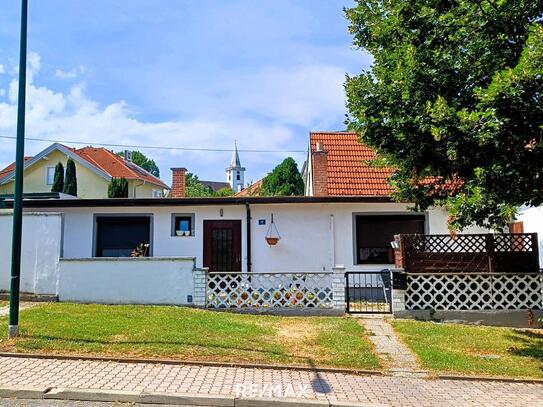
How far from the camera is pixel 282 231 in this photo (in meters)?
13.9

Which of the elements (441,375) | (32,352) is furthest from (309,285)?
(32,352)

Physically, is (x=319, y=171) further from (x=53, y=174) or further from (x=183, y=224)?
(x=53, y=174)

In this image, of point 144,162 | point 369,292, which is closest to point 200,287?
point 369,292

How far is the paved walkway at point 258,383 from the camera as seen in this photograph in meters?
5.39

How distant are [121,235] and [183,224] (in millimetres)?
2145

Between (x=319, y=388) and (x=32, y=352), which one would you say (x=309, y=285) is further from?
(x=32, y=352)

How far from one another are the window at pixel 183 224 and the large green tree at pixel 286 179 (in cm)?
2118

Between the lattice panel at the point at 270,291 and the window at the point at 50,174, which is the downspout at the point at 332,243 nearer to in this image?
the lattice panel at the point at 270,291

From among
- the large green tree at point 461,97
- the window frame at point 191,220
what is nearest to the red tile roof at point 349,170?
the window frame at point 191,220

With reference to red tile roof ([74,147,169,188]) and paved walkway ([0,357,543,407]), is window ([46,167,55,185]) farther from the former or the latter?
paved walkway ([0,357,543,407])

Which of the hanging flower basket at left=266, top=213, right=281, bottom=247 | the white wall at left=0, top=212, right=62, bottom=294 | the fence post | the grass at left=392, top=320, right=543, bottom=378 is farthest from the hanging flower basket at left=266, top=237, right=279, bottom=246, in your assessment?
the white wall at left=0, top=212, right=62, bottom=294

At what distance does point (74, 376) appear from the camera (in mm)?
5719

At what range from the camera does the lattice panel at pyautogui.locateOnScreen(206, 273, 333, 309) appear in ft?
35.0

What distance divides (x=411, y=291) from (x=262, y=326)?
3.89 metres
